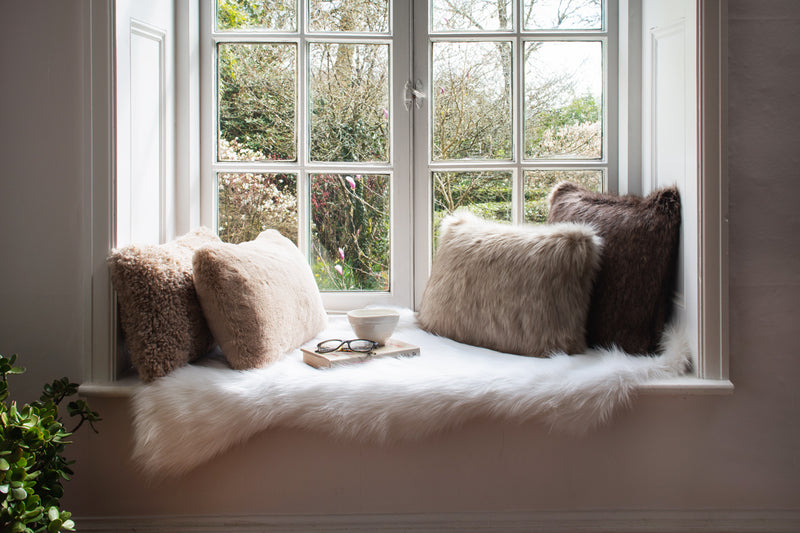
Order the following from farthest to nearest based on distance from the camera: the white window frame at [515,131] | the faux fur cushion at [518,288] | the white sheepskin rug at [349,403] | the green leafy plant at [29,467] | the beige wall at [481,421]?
1. the white window frame at [515,131]
2. the faux fur cushion at [518,288]
3. the beige wall at [481,421]
4. the white sheepskin rug at [349,403]
5. the green leafy plant at [29,467]


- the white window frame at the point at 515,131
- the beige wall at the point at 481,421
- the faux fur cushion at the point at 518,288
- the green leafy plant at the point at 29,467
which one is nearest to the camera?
the green leafy plant at the point at 29,467

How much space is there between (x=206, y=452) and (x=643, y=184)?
5.01 feet

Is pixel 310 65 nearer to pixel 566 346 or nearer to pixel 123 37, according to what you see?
pixel 123 37

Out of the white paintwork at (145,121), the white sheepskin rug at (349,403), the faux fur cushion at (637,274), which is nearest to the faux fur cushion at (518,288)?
the faux fur cushion at (637,274)

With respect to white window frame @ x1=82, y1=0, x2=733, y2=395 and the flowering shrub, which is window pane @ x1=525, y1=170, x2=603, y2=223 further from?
the flowering shrub

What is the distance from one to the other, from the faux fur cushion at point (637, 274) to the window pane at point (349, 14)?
1044mm

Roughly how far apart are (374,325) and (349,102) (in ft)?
2.76

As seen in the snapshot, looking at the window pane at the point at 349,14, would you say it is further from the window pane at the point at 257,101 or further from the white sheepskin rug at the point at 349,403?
the white sheepskin rug at the point at 349,403

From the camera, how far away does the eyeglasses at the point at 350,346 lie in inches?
56.4

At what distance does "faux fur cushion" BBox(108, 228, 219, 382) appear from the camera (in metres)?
1.28

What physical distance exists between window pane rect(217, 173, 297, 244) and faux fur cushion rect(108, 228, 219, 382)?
20.8 inches

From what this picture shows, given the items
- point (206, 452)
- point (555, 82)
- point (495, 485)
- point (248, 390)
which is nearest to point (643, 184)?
point (555, 82)

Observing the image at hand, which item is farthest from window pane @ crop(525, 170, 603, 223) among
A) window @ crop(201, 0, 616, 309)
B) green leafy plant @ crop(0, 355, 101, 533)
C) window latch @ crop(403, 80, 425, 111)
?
green leafy plant @ crop(0, 355, 101, 533)

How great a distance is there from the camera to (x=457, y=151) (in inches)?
73.4
